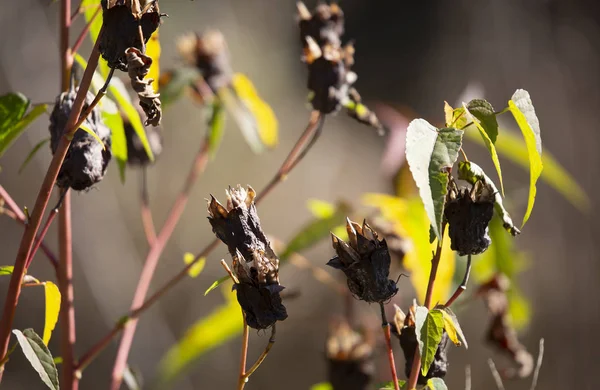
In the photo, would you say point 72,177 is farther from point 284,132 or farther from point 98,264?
point 284,132

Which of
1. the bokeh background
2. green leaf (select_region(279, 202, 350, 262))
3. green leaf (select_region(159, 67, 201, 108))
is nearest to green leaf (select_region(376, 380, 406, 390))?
green leaf (select_region(279, 202, 350, 262))

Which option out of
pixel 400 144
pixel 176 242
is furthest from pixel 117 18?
pixel 176 242

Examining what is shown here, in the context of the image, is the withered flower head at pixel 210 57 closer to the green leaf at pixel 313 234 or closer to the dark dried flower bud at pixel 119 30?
the green leaf at pixel 313 234

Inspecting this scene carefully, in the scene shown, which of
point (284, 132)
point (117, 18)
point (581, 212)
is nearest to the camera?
point (117, 18)

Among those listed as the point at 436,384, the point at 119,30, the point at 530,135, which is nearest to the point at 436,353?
the point at 436,384

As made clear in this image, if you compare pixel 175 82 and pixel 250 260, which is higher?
pixel 175 82

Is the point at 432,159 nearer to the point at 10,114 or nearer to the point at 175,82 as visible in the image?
the point at 10,114

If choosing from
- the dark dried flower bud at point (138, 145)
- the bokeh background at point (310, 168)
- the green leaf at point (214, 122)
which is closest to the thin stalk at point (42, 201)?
the dark dried flower bud at point (138, 145)
